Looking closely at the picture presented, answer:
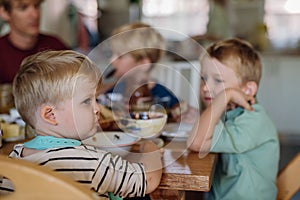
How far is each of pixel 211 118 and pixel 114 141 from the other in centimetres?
28

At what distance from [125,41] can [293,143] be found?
2.79m

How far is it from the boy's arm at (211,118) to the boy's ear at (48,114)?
423 mm

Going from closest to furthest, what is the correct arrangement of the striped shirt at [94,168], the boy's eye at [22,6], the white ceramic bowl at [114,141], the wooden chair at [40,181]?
the wooden chair at [40,181]
the striped shirt at [94,168]
the white ceramic bowl at [114,141]
the boy's eye at [22,6]

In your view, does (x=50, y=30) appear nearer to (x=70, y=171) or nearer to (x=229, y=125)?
(x=229, y=125)

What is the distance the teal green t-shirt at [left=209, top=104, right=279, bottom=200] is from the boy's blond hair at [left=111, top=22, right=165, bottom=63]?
2.40 ft

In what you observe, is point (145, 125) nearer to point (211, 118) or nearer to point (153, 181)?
point (211, 118)

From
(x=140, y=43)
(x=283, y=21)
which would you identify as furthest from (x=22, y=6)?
(x=283, y=21)

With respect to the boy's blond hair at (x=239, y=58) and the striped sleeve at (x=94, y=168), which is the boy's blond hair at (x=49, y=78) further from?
the boy's blond hair at (x=239, y=58)

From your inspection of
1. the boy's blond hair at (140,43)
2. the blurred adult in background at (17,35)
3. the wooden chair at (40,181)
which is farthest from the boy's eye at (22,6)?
the wooden chair at (40,181)

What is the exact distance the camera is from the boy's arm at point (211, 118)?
1203mm

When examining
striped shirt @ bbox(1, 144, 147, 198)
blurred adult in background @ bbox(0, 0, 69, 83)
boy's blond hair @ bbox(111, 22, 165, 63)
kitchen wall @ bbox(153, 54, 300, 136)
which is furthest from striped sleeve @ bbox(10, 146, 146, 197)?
kitchen wall @ bbox(153, 54, 300, 136)

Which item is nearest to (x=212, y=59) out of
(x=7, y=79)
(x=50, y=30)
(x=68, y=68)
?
(x=68, y=68)

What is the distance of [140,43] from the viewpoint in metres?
1.97

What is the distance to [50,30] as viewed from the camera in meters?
3.18
